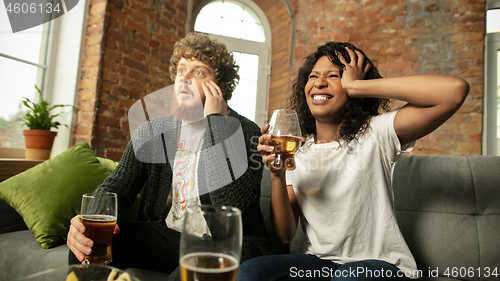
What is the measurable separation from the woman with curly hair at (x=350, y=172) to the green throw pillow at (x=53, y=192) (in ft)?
3.20

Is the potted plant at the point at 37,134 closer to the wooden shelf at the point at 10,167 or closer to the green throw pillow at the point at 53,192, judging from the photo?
the wooden shelf at the point at 10,167

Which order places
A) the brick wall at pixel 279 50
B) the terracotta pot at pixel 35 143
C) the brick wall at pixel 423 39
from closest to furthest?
1. the terracotta pot at pixel 35 143
2. the brick wall at pixel 423 39
3. the brick wall at pixel 279 50

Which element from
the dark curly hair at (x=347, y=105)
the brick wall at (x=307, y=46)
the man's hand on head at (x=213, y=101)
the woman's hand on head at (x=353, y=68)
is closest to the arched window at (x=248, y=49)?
the brick wall at (x=307, y=46)

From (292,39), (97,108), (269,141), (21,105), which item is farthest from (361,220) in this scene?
(292,39)

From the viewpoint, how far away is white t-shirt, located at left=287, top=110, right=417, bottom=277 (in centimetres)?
98

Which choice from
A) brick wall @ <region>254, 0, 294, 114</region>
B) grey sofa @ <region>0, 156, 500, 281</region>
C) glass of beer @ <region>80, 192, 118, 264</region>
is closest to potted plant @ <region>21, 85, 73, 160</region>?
grey sofa @ <region>0, 156, 500, 281</region>

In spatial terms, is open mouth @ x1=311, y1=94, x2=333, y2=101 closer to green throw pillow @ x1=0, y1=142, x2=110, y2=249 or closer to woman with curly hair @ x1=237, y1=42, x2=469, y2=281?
woman with curly hair @ x1=237, y1=42, x2=469, y2=281

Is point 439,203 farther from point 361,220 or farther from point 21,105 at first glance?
point 21,105

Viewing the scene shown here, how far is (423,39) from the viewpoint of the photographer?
3.09m

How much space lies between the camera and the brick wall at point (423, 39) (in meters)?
→ 2.92

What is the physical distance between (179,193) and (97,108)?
156 centimetres

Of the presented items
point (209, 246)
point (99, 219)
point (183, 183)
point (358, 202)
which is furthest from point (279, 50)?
point (209, 246)

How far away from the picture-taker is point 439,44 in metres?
3.05

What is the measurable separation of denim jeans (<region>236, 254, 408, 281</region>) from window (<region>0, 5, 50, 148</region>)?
86.9 inches
